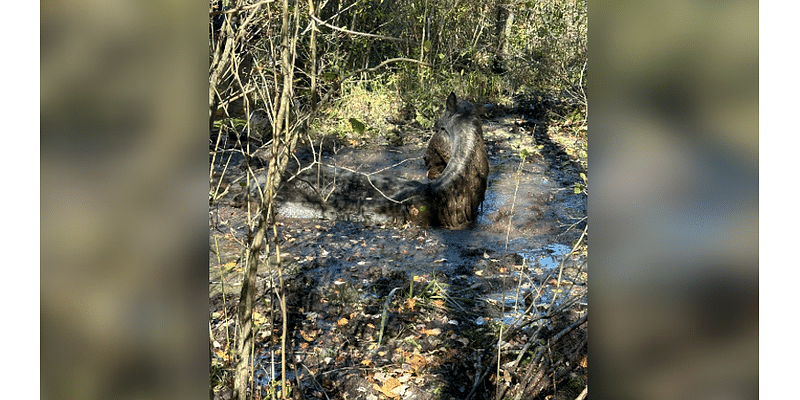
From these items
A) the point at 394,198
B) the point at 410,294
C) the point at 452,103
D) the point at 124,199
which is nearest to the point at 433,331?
the point at 410,294

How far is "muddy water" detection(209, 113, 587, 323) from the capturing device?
5.05 meters

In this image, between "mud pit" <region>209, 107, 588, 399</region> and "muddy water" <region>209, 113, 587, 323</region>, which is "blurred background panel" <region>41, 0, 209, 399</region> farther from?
"muddy water" <region>209, 113, 587, 323</region>

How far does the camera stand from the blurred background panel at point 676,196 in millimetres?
751

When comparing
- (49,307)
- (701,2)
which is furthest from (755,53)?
(49,307)

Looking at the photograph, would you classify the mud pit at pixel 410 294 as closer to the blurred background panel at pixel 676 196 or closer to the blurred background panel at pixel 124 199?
the blurred background panel at pixel 124 199

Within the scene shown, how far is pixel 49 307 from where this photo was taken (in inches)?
34.3

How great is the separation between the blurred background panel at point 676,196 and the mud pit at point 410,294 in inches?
68.1

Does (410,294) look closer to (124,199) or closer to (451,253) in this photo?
(451,253)

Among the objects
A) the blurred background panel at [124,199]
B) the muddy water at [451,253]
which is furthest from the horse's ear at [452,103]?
the blurred background panel at [124,199]

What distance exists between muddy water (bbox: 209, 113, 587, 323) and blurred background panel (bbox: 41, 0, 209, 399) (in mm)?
3385

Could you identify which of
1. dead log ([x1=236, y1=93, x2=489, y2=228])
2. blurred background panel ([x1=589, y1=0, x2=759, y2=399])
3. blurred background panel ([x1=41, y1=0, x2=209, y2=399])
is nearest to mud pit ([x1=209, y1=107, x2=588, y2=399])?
dead log ([x1=236, y1=93, x2=489, y2=228])

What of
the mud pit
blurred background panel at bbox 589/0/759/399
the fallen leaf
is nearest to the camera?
blurred background panel at bbox 589/0/759/399

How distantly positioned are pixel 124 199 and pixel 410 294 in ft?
13.0

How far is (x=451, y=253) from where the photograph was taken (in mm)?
5867
